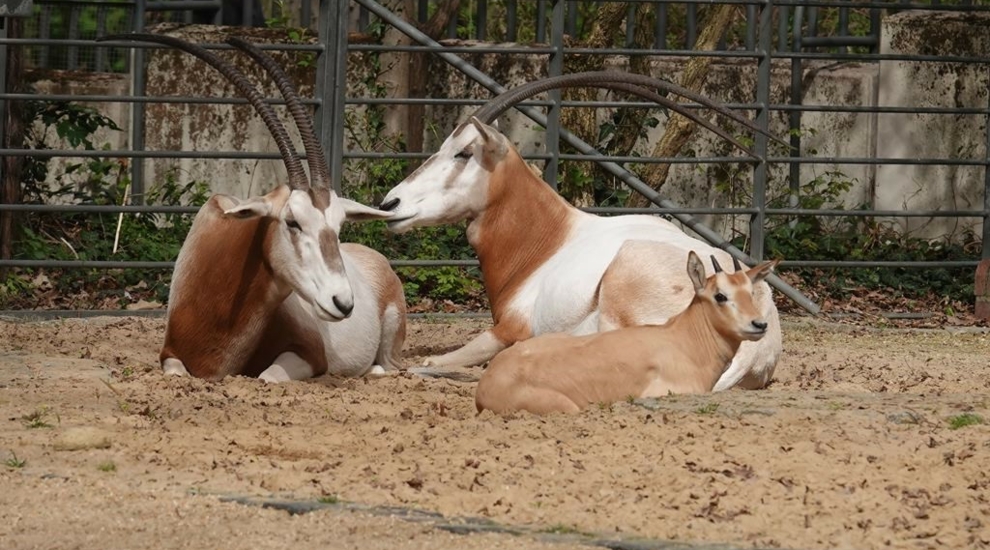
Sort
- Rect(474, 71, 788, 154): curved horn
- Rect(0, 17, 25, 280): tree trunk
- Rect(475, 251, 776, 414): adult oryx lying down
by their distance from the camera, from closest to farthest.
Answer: Rect(475, 251, 776, 414): adult oryx lying down < Rect(474, 71, 788, 154): curved horn < Rect(0, 17, 25, 280): tree trunk

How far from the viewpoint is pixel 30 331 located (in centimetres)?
808

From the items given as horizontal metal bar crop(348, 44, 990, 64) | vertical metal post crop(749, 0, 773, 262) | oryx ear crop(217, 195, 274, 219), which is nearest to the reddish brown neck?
oryx ear crop(217, 195, 274, 219)

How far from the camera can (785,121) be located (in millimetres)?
11883

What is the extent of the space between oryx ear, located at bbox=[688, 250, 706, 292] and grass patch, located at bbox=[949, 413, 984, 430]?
1165 mm

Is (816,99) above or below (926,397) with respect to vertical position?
above

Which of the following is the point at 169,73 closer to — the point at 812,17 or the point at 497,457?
the point at 812,17

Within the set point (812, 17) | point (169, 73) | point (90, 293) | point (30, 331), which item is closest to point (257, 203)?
point (30, 331)

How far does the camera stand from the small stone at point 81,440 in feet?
16.4

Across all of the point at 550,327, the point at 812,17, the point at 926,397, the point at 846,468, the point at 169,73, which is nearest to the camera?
the point at 846,468

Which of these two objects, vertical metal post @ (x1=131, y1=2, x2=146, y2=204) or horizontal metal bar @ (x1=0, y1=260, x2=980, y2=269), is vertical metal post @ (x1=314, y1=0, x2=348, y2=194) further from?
vertical metal post @ (x1=131, y1=2, x2=146, y2=204)

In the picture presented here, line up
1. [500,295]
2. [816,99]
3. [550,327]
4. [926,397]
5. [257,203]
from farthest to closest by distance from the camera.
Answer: [816,99]
[500,295]
[550,327]
[257,203]
[926,397]

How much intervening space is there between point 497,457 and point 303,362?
2.27m

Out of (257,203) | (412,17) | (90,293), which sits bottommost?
(90,293)

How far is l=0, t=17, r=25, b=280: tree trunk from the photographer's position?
988cm
